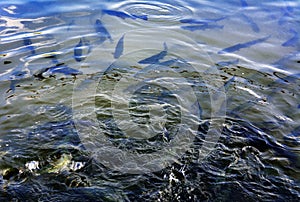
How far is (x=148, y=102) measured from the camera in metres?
5.23

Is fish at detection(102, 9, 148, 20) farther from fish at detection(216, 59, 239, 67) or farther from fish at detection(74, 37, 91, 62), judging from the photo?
fish at detection(216, 59, 239, 67)

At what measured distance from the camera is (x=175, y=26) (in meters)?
7.50

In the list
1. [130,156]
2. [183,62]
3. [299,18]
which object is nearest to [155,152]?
[130,156]

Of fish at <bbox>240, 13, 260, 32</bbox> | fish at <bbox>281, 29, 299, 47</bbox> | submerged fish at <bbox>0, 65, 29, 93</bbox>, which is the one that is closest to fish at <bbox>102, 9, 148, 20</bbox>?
fish at <bbox>240, 13, 260, 32</bbox>

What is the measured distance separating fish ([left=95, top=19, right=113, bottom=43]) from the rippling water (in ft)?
0.06

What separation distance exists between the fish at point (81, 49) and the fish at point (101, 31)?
0.30 meters

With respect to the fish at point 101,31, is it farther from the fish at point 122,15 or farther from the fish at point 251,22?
the fish at point 251,22

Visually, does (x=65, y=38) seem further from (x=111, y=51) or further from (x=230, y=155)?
(x=230, y=155)

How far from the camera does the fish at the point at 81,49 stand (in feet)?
20.6

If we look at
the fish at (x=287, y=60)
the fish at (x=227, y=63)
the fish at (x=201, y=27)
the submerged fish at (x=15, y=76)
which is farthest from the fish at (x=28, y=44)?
the fish at (x=287, y=60)

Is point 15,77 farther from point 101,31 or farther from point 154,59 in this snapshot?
point 154,59

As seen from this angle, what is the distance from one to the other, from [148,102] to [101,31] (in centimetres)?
255

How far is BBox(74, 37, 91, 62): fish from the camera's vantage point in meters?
6.29

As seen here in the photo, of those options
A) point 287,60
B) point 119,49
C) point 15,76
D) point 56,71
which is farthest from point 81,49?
point 287,60
